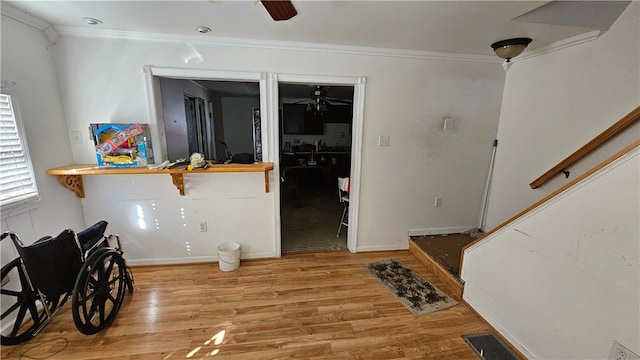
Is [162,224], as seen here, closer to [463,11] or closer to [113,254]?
[113,254]

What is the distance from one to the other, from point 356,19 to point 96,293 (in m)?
2.82

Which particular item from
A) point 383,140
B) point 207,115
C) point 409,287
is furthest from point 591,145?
point 207,115

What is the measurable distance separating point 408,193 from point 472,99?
51.5 inches

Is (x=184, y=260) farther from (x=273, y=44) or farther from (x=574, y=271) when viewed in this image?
(x=574, y=271)

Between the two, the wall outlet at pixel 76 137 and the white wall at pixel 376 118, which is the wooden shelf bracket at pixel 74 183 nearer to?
the white wall at pixel 376 118

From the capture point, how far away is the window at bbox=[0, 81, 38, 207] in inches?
68.9

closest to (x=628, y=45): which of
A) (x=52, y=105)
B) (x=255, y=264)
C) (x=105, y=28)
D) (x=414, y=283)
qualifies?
(x=414, y=283)

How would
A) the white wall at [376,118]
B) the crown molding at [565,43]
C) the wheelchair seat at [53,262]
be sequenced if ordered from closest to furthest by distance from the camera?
the wheelchair seat at [53,262], the crown molding at [565,43], the white wall at [376,118]

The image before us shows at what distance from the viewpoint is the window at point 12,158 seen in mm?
1749

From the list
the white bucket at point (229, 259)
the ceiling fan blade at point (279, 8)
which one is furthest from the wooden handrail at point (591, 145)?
the white bucket at point (229, 259)

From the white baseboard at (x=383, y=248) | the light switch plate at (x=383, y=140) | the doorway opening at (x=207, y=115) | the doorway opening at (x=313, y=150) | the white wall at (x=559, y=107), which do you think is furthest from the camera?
the doorway opening at (x=313, y=150)

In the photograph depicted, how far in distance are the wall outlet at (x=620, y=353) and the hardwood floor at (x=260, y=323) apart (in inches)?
26.9

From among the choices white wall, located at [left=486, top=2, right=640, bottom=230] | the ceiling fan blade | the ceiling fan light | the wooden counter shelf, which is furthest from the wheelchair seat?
white wall, located at [left=486, top=2, right=640, bottom=230]

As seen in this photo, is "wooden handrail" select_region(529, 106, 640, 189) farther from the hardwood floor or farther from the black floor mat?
the black floor mat
